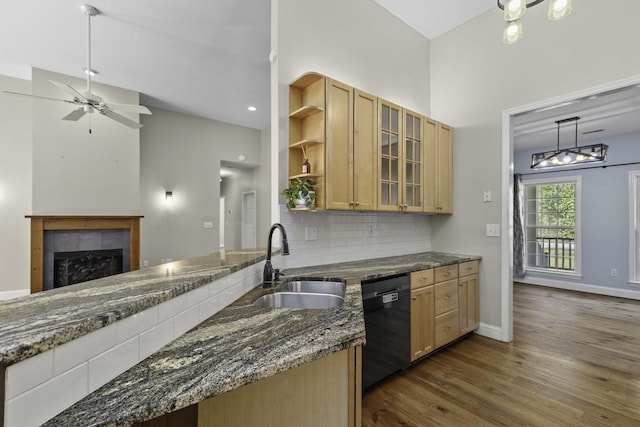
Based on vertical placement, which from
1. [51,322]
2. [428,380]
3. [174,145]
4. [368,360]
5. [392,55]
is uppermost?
[392,55]

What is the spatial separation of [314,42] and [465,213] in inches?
95.4

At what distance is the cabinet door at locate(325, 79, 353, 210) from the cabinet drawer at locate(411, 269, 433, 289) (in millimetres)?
793

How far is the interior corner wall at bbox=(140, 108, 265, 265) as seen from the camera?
5332 mm

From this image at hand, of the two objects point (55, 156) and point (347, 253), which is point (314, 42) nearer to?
point (347, 253)

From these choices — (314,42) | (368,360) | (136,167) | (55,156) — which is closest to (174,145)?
(136,167)

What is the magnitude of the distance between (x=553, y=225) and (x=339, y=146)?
18.9 feet

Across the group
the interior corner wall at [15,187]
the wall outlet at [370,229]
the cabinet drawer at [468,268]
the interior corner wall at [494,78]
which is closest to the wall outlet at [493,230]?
the interior corner wall at [494,78]

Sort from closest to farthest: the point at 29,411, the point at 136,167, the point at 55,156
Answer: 1. the point at 29,411
2. the point at 55,156
3. the point at 136,167

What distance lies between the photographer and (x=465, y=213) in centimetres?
333

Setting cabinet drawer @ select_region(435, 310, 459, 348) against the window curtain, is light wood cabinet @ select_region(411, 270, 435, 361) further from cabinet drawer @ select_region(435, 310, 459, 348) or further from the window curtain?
the window curtain

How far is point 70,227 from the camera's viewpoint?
428cm

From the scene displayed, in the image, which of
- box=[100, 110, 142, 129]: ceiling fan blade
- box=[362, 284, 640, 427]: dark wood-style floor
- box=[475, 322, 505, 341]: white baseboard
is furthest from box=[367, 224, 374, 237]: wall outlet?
box=[100, 110, 142, 129]: ceiling fan blade

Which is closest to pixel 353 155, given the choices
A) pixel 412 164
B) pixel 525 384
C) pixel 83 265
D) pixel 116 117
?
pixel 412 164

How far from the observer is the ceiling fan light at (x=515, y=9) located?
64.2 inches
